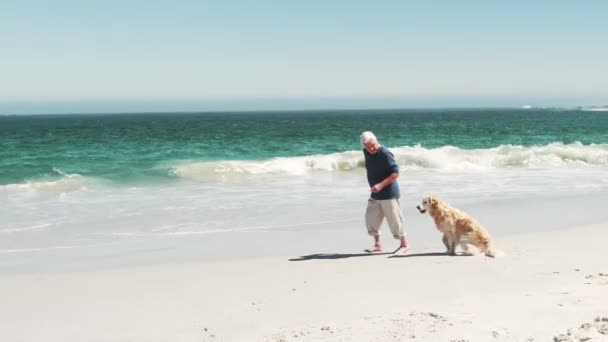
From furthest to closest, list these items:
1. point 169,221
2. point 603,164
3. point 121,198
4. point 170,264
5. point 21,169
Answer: point 603,164 < point 21,169 < point 121,198 < point 169,221 < point 170,264

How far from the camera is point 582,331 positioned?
13.6ft

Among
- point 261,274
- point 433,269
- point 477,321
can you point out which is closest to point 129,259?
point 261,274

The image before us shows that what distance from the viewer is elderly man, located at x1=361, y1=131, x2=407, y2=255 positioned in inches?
290

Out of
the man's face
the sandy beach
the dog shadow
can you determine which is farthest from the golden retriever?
the man's face

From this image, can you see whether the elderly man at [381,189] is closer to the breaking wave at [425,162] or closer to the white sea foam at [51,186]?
the white sea foam at [51,186]

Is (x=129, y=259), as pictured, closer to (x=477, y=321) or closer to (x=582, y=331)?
(x=477, y=321)

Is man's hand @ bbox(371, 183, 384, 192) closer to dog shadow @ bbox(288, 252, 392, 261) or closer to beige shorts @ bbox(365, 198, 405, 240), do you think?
beige shorts @ bbox(365, 198, 405, 240)

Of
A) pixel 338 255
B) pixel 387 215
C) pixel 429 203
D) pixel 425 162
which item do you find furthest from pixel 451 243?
pixel 425 162

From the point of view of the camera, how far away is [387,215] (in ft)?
24.9

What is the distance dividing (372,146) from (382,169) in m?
0.32

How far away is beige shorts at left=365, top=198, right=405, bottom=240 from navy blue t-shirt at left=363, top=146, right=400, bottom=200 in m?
0.09

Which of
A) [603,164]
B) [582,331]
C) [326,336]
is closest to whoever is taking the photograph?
[582,331]

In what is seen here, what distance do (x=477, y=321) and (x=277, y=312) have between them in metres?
1.61

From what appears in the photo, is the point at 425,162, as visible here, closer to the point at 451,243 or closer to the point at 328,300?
the point at 451,243
